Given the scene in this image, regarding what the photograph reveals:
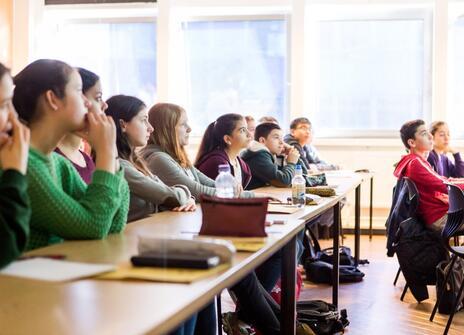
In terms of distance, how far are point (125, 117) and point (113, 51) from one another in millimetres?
5188

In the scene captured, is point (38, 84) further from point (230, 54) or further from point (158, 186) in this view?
point (230, 54)

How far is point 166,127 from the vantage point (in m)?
3.12

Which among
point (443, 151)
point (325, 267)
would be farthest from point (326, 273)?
point (443, 151)

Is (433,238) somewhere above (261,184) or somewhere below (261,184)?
→ below

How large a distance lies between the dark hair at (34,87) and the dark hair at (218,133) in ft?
6.92

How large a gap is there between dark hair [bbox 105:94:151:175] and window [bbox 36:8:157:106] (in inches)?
187

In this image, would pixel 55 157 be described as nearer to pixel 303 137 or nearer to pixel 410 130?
pixel 410 130

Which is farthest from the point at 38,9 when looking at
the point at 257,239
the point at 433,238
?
the point at 257,239

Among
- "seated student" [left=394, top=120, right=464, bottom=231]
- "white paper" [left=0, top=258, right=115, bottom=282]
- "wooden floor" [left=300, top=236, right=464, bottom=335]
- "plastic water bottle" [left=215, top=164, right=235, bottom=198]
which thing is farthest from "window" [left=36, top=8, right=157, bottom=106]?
"white paper" [left=0, top=258, right=115, bottom=282]

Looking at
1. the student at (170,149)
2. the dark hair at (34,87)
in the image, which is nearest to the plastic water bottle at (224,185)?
the student at (170,149)

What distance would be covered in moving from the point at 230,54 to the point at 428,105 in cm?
219

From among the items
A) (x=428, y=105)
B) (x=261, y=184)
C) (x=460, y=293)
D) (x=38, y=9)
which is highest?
(x=38, y=9)

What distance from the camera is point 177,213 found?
8.36 ft

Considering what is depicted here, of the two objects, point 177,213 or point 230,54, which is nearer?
point 177,213
